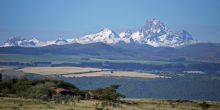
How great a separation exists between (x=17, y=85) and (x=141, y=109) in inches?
1227

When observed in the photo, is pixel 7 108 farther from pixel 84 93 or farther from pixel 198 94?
pixel 198 94

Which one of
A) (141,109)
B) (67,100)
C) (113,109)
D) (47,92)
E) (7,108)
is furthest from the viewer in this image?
(47,92)

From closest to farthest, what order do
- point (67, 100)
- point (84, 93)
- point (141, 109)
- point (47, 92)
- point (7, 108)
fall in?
1. point (7, 108)
2. point (141, 109)
3. point (67, 100)
4. point (47, 92)
5. point (84, 93)

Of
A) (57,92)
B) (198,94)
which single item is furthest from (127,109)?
(198,94)

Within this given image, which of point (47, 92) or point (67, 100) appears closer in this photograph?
point (67, 100)

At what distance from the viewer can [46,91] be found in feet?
281

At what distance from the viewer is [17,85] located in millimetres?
96000

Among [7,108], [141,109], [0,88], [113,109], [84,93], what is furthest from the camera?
[84,93]

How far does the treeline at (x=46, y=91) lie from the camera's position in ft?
279

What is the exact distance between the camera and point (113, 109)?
222 feet

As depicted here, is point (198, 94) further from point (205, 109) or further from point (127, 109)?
point (127, 109)

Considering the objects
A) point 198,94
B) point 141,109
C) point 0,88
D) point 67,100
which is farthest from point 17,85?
point 198,94

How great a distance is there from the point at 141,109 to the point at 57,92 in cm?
2236

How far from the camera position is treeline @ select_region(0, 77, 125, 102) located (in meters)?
85.1
